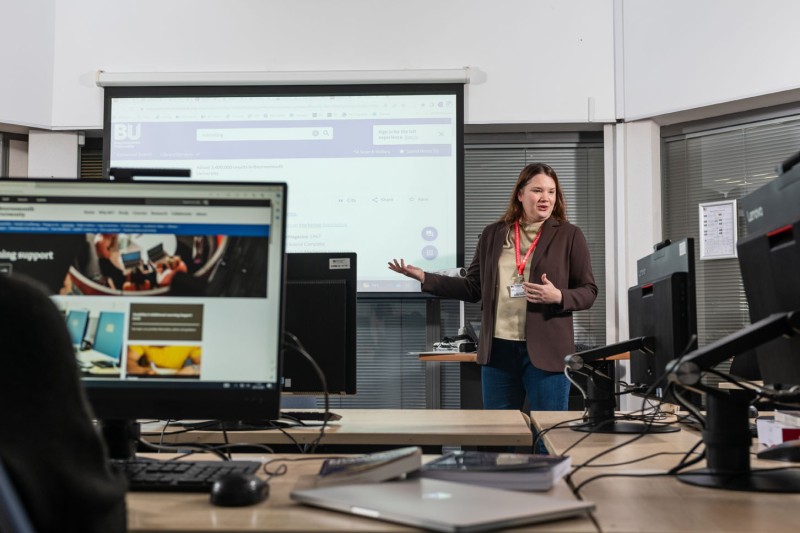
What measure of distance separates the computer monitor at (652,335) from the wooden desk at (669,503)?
0.21 meters

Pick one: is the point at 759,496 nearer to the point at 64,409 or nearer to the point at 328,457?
the point at 328,457

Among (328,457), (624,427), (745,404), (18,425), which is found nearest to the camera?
(18,425)

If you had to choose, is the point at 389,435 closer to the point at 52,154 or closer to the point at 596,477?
the point at 596,477

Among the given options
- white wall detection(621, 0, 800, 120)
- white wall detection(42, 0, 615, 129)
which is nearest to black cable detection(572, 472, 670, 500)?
white wall detection(621, 0, 800, 120)

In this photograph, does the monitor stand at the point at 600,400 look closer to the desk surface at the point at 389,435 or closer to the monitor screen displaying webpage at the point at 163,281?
the desk surface at the point at 389,435

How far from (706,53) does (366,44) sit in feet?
5.83

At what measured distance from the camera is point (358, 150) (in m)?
4.24

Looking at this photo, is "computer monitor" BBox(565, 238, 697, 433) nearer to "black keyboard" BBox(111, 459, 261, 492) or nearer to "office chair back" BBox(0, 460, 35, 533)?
"black keyboard" BBox(111, 459, 261, 492)

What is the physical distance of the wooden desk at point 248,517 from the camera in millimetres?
889

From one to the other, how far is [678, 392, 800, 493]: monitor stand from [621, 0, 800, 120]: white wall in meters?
2.96

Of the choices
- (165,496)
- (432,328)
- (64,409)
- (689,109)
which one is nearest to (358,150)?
(432,328)

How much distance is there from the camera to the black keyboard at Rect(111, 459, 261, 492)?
111 centimetres

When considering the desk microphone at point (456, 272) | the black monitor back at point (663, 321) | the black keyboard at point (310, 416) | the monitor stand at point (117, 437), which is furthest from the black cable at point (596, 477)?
the desk microphone at point (456, 272)

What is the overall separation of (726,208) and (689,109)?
54 centimetres
